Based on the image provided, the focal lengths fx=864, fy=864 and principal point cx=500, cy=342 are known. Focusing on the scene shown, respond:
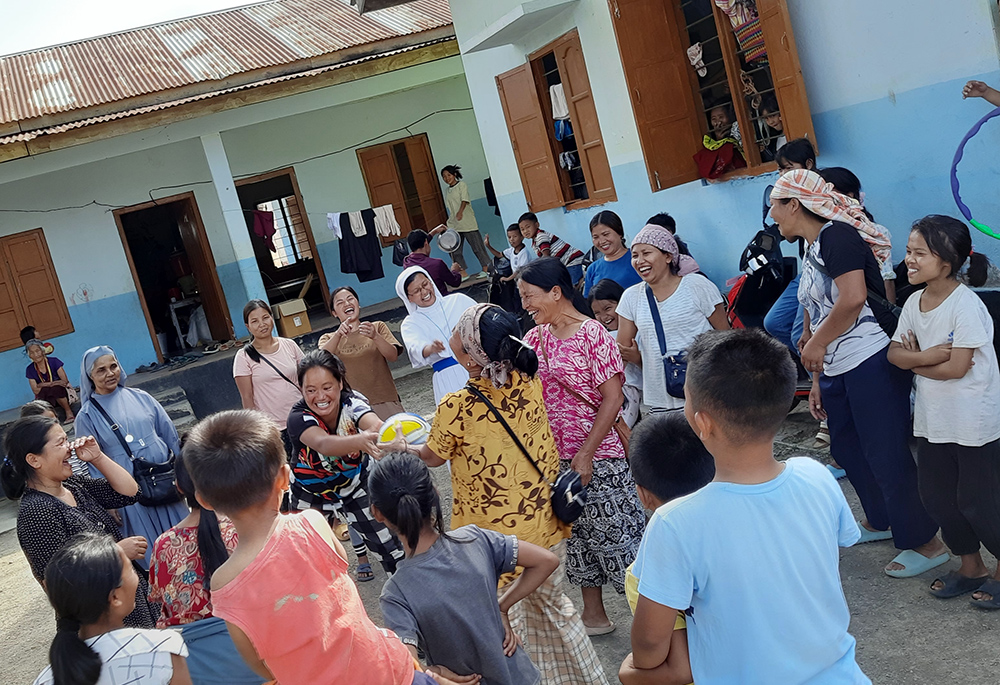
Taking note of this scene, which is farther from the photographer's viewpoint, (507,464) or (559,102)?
(559,102)

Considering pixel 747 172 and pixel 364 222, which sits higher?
pixel 364 222

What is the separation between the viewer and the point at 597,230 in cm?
586

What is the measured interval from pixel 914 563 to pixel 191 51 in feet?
42.3

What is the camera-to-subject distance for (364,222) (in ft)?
42.8

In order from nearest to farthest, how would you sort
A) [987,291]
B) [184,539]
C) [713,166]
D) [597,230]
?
[184,539] < [987,291] < [597,230] < [713,166]

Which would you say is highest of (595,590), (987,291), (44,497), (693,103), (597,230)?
(693,103)

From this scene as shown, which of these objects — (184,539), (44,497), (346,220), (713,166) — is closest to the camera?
(184,539)

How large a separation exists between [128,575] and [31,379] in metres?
10.1

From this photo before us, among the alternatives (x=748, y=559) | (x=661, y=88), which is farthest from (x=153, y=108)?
(x=748, y=559)

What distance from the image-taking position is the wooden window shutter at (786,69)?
5.02 metres

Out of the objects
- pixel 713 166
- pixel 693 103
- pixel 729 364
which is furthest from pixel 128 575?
pixel 693 103

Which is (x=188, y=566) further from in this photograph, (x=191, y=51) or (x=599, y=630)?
(x=191, y=51)

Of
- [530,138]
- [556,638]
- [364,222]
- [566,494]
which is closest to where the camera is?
[556,638]

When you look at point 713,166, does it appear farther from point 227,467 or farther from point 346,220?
point 346,220
